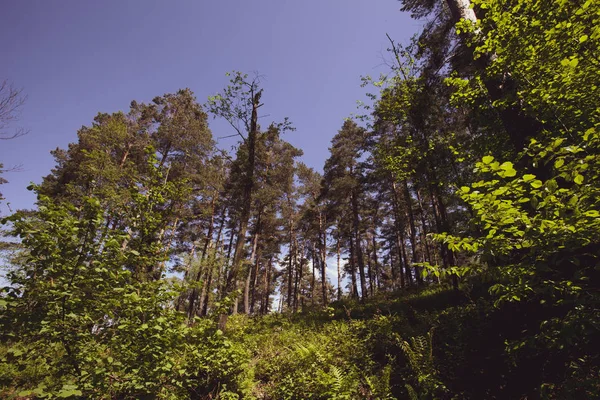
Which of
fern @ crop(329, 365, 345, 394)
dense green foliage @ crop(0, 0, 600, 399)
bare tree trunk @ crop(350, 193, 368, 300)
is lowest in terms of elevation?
fern @ crop(329, 365, 345, 394)

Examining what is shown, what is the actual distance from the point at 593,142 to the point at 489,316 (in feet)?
19.4

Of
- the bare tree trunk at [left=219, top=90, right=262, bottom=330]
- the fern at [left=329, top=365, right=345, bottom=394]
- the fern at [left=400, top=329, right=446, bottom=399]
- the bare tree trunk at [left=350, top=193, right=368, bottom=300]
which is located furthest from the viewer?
the bare tree trunk at [left=350, top=193, right=368, bottom=300]

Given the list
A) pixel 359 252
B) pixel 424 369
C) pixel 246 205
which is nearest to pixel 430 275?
pixel 424 369

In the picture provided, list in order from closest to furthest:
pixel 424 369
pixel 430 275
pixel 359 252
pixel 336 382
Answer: pixel 336 382 < pixel 424 369 < pixel 430 275 < pixel 359 252

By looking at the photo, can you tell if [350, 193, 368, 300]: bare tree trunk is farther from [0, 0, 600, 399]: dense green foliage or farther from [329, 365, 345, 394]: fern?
[329, 365, 345, 394]: fern

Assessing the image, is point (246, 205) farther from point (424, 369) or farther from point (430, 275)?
point (424, 369)

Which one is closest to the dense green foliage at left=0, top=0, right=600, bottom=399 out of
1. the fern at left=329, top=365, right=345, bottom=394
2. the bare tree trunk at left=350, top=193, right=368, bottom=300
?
the fern at left=329, top=365, right=345, bottom=394

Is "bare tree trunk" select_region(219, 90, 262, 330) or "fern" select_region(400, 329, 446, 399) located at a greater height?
"bare tree trunk" select_region(219, 90, 262, 330)

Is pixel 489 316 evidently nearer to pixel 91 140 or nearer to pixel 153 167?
pixel 153 167

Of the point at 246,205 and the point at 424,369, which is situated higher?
the point at 246,205

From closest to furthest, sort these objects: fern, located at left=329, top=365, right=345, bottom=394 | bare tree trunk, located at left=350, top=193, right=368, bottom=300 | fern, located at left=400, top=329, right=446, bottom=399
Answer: fern, located at left=400, top=329, right=446, bottom=399, fern, located at left=329, top=365, right=345, bottom=394, bare tree trunk, located at left=350, top=193, right=368, bottom=300

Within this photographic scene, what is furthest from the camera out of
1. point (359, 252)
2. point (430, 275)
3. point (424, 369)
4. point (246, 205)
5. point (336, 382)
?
point (359, 252)

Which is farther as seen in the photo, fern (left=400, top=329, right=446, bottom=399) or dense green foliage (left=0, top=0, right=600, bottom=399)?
fern (left=400, top=329, right=446, bottom=399)

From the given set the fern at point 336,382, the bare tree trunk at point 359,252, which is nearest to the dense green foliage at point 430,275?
the fern at point 336,382
